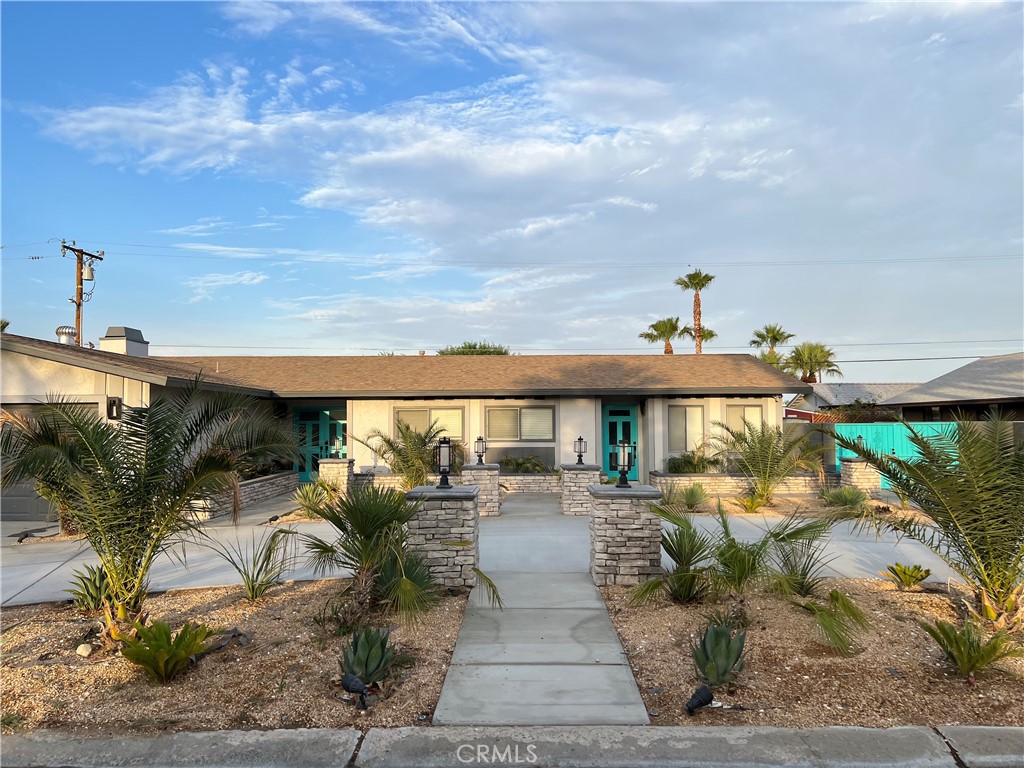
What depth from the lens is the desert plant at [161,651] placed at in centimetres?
476

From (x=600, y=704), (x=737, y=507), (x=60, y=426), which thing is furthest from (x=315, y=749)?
(x=737, y=507)

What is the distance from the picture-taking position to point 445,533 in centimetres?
746

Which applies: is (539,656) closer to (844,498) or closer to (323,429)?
(844,498)

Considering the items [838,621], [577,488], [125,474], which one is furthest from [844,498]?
[125,474]

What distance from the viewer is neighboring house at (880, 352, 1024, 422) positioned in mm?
19703

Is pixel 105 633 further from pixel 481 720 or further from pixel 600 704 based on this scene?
pixel 600 704

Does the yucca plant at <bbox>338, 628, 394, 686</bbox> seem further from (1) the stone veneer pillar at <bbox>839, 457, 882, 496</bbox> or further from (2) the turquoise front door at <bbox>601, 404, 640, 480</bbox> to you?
(2) the turquoise front door at <bbox>601, 404, 640, 480</bbox>

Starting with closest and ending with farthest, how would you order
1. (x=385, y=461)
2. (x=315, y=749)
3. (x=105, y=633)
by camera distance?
(x=315, y=749), (x=105, y=633), (x=385, y=461)

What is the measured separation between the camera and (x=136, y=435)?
5805 mm

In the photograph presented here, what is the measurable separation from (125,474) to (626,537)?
17.4 feet

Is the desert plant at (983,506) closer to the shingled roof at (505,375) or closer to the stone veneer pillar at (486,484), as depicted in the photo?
the stone veneer pillar at (486,484)

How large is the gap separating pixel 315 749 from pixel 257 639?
84.0 inches

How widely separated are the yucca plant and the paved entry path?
0.51m

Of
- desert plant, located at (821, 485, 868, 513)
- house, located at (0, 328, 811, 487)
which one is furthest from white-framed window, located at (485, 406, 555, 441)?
desert plant, located at (821, 485, 868, 513)
